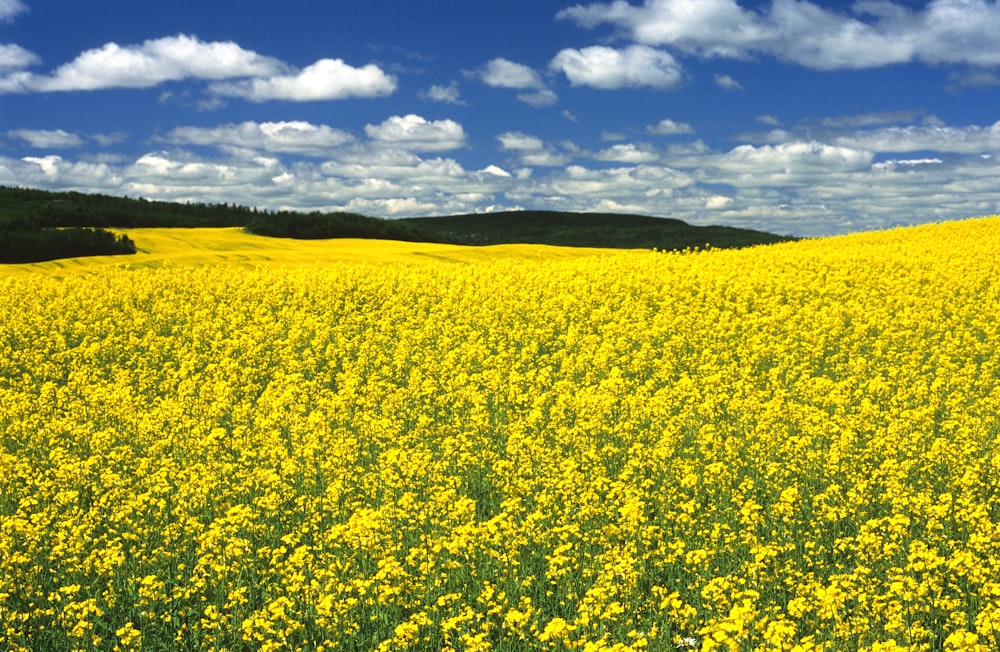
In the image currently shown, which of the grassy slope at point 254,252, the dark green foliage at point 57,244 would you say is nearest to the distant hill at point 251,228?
the dark green foliage at point 57,244

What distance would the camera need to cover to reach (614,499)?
801cm

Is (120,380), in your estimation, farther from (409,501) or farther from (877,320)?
(877,320)

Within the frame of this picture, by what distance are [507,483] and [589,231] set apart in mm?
59546

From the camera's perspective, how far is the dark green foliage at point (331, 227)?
1735 inches

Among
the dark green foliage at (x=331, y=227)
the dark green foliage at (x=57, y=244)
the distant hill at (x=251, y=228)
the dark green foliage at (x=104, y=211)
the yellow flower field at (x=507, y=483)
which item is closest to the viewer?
the yellow flower field at (x=507, y=483)

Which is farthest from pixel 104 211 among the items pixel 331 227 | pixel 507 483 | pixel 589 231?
pixel 507 483

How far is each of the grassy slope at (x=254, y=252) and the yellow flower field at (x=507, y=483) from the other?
997cm

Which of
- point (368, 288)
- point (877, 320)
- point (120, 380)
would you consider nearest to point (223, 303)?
point (368, 288)

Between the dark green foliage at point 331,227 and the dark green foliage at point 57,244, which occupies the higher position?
the dark green foliage at point 331,227

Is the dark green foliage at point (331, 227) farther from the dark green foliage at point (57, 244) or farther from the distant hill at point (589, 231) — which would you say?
the dark green foliage at point (57, 244)

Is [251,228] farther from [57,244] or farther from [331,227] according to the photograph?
[57,244]

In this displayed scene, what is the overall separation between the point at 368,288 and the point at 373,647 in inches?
624

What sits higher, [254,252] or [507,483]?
[254,252]

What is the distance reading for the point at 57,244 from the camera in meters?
29.9
